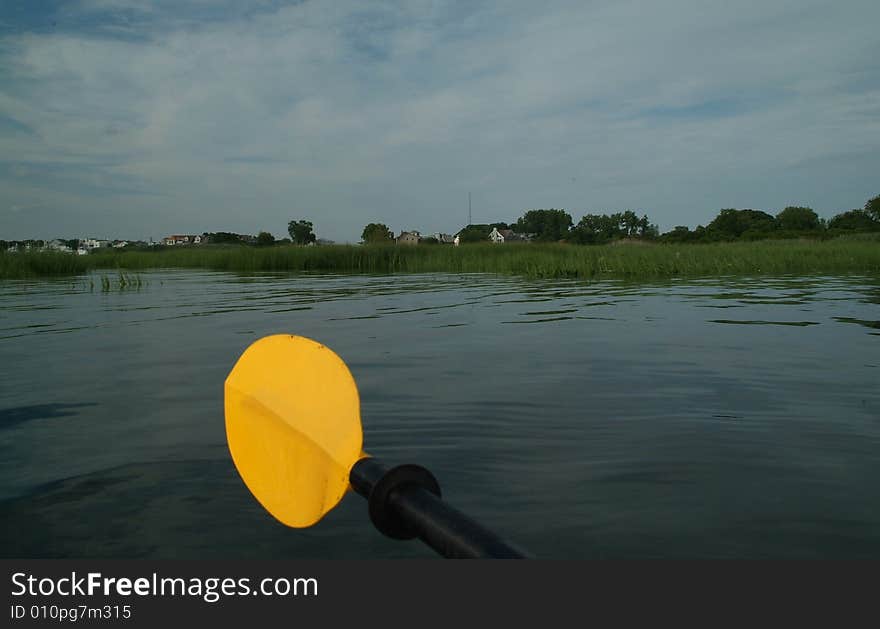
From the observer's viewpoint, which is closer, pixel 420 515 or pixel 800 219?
pixel 420 515

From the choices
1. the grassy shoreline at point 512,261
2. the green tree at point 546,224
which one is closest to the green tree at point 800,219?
the green tree at point 546,224

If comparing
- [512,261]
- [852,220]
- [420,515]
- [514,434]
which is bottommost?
[514,434]

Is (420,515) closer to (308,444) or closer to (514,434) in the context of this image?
(308,444)

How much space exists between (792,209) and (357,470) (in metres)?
78.8

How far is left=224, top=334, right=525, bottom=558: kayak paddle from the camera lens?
1581mm

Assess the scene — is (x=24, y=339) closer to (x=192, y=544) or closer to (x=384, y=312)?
(x=384, y=312)

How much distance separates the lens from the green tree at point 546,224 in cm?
9894

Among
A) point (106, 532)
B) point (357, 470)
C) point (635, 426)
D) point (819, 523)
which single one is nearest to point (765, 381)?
point (635, 426)

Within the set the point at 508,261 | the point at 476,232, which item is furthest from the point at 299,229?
the point at 508,261

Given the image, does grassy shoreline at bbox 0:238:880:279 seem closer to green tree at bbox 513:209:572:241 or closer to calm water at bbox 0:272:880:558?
calm water at bbox 0:272:880:558

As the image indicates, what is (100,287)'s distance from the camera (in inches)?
524

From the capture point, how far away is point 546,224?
102500mm

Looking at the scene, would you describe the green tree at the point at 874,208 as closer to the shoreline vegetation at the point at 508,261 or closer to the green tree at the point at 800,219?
the green tree at the point at 800,219

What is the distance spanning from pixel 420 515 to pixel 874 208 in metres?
66.2
